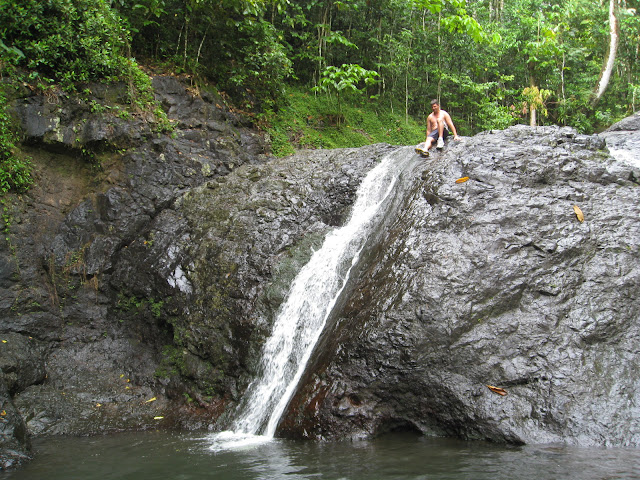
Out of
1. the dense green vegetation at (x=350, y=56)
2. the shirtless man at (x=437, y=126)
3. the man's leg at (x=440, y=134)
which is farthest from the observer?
the dense green vegetation at (x=350, y=56)

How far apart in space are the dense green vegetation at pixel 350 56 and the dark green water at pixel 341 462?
787 cm

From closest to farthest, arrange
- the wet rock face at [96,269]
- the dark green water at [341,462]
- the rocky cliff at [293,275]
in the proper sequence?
the dark green water at [341,462] → the rocky cliff at [293,275] → the wet rock face at [96,269]

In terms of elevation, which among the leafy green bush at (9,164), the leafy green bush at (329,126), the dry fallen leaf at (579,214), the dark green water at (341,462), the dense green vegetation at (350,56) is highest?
the dense green vegetation at (350,56)

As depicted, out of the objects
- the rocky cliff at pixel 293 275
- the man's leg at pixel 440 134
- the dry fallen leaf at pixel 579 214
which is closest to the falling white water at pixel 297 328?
the rocky cliff at pixel 293 275

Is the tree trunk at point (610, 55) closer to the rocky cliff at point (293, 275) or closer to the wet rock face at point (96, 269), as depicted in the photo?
the rocky cliff at point (293, 275)

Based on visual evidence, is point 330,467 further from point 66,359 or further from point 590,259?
point 66,359

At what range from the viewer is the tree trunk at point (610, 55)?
16.2m

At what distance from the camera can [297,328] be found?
7145 mm

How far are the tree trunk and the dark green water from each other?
660 inches

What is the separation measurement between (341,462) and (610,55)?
59.7 ft

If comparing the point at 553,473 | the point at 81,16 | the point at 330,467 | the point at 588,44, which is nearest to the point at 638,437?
the point at 553,473

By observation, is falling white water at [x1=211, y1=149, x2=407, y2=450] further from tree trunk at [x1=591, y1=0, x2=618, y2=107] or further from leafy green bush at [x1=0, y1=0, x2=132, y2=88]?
tree trunk at [x1=591, y1=0, x2=618, y2=107]

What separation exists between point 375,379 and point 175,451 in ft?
8.40

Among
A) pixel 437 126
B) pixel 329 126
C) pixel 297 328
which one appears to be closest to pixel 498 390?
pixel 297 328
